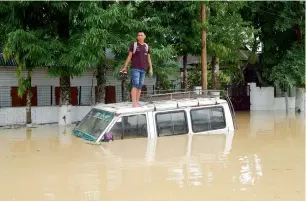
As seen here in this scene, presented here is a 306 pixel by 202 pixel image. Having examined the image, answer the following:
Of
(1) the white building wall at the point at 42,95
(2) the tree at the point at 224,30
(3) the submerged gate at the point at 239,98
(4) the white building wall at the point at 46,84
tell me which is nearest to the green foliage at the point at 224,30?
(2) the tree at the point at 224,30

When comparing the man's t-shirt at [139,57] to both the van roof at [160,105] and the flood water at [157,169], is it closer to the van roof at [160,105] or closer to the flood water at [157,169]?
the van roof at [160,105]

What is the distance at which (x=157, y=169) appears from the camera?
697 centimetres

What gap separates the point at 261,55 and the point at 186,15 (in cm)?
688

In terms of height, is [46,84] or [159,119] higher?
[46,84]

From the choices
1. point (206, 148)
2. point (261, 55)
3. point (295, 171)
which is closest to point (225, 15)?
point (261, 55)

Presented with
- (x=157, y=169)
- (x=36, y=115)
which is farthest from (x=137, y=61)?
(x=36, y=115)

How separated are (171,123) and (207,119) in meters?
0.95

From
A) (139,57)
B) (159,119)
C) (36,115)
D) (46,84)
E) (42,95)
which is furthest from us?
(46,84)

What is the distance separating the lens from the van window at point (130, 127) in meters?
8.70

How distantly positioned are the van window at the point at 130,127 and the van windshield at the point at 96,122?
0.23 metres

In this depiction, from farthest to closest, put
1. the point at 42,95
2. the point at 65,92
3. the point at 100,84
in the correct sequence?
the point at 42,95 < the point at 100,84 < the point at 65,92

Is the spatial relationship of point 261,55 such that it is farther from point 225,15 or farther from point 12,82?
point 12,82

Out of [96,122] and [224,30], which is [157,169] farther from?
[224,30]

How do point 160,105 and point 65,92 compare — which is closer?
point 160,105
